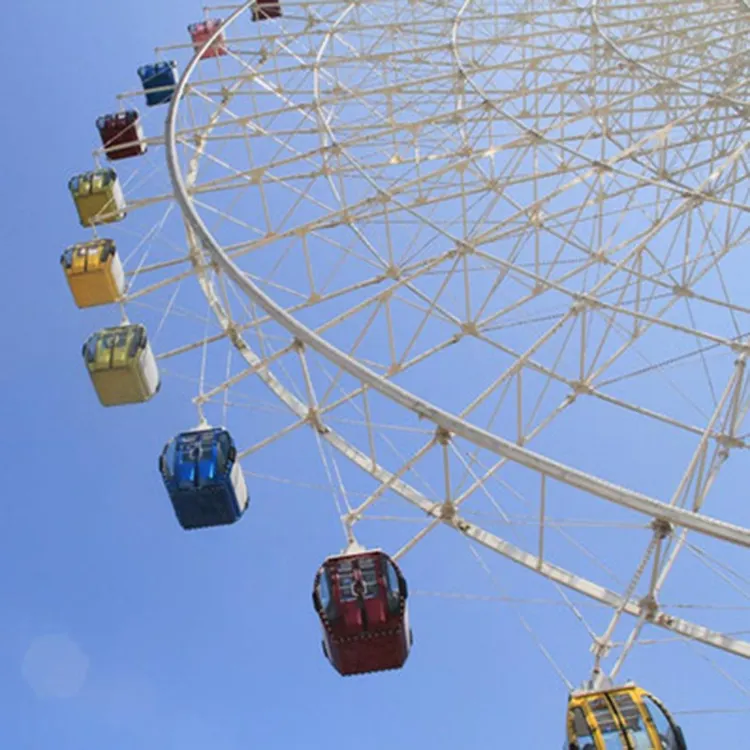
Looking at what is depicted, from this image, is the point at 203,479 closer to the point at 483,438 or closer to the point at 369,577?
the point at 369,577

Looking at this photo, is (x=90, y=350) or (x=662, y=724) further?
(x=90, y=350)

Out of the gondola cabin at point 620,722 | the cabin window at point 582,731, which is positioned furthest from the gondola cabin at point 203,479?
the cabin window at point 582,731

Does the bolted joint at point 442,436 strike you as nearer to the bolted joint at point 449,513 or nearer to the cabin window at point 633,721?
the bolted joint at point 449,513

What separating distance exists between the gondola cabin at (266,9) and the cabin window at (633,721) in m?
30.8

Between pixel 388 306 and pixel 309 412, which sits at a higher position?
pixel 388 306

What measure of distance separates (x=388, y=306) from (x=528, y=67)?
1223 centimetres

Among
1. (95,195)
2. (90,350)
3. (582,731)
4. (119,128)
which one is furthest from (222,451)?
(119,128)

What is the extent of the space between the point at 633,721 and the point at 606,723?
474mm

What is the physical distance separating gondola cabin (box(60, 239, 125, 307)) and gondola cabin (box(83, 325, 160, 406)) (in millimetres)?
2898

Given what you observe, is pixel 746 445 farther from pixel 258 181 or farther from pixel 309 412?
pixel 258 181

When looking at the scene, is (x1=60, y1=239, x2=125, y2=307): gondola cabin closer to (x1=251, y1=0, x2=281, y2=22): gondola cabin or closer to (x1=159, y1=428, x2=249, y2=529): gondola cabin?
(x1=159, y1=428, x2=249, y2=529): gondola cabin

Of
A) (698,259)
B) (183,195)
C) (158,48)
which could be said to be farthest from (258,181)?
(158,48)

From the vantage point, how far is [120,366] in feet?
74.9

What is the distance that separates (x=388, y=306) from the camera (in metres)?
20.4
